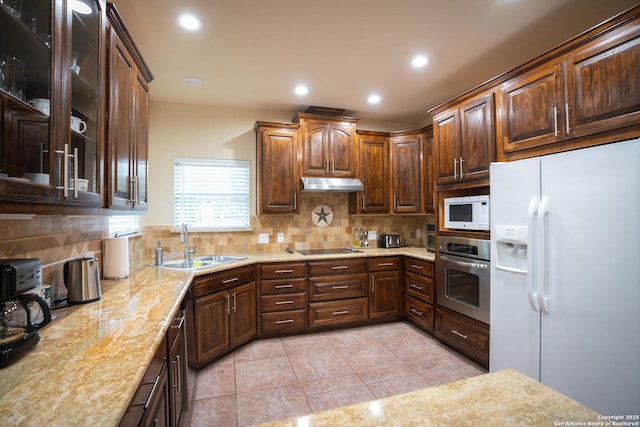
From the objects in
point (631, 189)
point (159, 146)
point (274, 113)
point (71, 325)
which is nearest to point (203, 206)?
point (159, 146)

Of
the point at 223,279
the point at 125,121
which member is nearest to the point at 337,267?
the point at 223,279

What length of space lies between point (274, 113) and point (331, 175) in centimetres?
115

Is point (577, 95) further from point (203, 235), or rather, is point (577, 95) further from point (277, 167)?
point (203, 235)

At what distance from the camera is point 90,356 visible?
1028 millimetres

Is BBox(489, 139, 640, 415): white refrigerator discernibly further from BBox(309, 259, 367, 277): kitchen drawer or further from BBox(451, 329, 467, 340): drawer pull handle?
BBox(309, 259, 367, 277): kitchen drawer

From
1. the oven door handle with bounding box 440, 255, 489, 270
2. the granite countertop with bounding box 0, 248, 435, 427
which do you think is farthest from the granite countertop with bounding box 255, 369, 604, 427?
the oven door handle with bounding box 440, 255, 489, 270

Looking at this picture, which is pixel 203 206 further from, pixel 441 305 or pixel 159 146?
pixel 441 305

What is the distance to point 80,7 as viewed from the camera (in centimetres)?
126

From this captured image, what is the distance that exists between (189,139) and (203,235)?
118cm

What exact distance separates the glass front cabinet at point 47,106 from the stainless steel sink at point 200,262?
1.73 meters

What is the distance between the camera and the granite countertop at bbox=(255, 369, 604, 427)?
27.3 inches

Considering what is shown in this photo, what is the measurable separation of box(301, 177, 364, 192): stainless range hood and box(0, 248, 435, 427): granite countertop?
2.05 meters

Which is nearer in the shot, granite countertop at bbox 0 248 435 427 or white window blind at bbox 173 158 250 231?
granite countertop at bbox 0 248 435 427

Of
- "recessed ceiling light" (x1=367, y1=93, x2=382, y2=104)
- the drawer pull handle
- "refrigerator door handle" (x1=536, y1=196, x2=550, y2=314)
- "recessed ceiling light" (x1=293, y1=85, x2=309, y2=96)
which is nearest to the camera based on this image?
"refrigerator door handle" (x1=536, y1=196, x2=550, y2=314)
